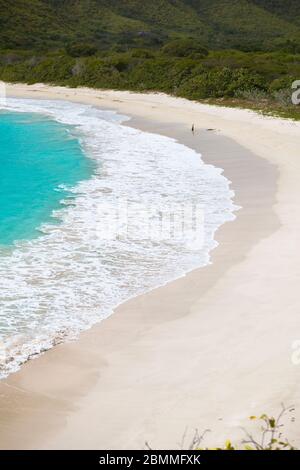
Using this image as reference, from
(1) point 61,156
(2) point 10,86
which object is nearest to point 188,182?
(1) point 61,156

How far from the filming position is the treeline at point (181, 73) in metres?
32.8

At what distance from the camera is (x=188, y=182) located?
52.2ft

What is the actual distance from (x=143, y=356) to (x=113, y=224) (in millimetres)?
5486

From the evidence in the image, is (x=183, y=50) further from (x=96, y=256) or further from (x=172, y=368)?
(x=172, y=368)

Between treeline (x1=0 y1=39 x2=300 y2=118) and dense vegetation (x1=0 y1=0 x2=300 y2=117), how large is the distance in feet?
0.24

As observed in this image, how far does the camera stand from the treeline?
3275 centimetres

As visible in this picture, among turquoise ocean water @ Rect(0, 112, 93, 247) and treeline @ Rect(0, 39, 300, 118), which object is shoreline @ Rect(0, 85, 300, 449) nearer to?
turquoise ocean water @ Rect(0, 112, 93, 247)

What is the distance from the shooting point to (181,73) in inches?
1511

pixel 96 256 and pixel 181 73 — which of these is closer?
pixel 96 256

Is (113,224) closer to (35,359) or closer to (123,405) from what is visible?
(35,359)

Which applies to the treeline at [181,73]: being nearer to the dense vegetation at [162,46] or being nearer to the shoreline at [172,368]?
the dense vegetation at [162,46]

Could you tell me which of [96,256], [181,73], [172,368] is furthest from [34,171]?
[181,73]

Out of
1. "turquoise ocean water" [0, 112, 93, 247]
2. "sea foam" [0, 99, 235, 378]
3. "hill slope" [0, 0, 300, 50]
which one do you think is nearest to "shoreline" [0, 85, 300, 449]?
"sea foam" [0, 99, 235, 378]

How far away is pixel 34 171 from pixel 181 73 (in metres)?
22.0
